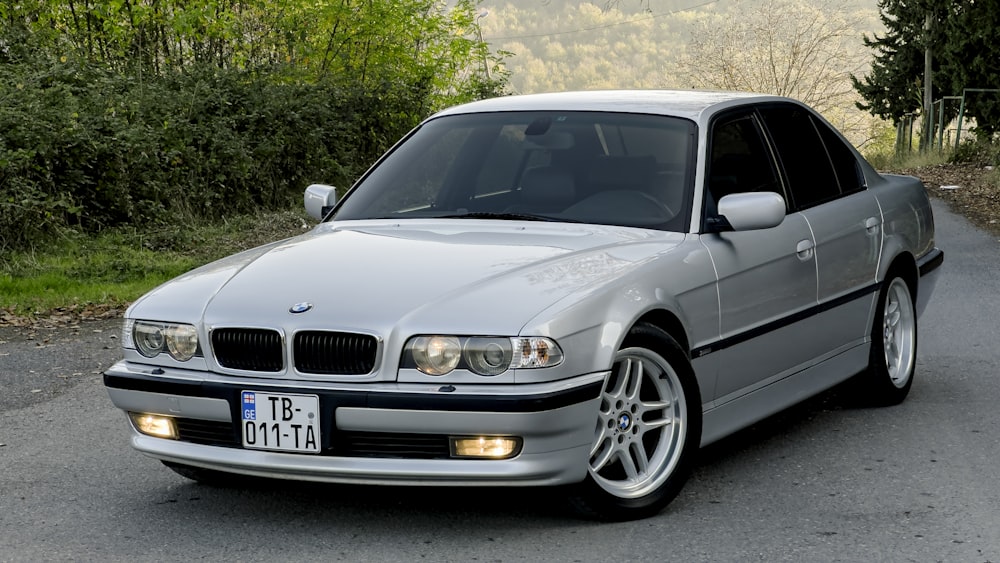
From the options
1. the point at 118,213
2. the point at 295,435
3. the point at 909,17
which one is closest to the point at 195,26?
the point at 118,213

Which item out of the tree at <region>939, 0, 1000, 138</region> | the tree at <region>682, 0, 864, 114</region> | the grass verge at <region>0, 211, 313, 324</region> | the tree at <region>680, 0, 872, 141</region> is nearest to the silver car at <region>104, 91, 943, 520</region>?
the grass verge at <region>0, 211, 313, 324</region>

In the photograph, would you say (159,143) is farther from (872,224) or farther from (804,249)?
(804,249)

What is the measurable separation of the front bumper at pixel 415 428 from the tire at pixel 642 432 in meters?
0.23

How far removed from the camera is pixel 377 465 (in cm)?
448

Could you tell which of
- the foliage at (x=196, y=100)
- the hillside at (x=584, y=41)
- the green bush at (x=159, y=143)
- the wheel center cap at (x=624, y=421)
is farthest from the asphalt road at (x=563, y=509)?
the hillside at (x=584, y=41)

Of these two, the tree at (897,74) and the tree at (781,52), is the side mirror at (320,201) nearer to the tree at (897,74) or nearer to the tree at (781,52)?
the tree at (897,74)

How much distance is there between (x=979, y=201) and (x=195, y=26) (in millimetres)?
12143

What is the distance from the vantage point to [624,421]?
492 centimetres

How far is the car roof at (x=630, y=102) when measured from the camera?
6055 mm

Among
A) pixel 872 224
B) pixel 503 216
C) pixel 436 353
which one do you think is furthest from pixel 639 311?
pixel 872 224

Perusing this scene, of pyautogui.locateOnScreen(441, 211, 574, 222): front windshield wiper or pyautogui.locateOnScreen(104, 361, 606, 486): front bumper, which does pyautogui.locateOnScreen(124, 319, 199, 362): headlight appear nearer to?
pyautogui.locateOnScreen(104, 361, 606, 486): front bumper

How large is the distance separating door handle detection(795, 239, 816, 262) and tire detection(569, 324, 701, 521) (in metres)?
1.19

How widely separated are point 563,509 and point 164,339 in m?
1.51

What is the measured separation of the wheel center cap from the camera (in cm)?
491
